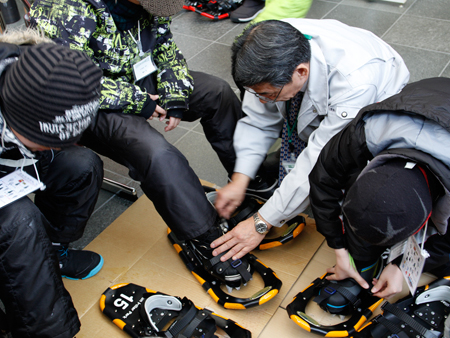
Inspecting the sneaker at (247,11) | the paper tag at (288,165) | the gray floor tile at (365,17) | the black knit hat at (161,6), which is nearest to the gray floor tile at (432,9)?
the gray floor tile at (365,17)

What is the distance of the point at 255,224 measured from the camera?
138 cm

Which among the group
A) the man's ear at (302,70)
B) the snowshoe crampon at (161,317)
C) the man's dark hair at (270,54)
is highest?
the man's dark hair at (270,54)

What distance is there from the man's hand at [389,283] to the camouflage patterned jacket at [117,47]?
2.99ft

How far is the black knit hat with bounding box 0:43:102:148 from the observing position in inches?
33.9

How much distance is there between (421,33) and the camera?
2.85 metres

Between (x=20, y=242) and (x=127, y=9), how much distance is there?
842 millimetres

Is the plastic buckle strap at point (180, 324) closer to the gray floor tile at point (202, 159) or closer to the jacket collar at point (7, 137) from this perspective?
the jacket collar at point (7, 137)

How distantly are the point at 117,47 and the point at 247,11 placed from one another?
2.04m

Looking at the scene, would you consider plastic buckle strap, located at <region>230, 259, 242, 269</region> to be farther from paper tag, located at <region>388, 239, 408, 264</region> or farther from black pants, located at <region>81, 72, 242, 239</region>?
paper tag, located at <region>388, 239, 408, 264</region>

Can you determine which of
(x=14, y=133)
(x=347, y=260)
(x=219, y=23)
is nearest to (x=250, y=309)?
(x=347, y=260)

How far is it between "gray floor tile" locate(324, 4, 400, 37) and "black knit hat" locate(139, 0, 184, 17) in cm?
204

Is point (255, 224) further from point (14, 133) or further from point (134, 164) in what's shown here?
point (14, 133)

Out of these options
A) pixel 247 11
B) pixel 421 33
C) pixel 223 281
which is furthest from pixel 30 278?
pixel 421 33

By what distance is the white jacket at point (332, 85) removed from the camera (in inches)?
48.4
